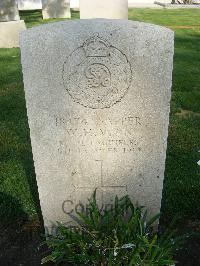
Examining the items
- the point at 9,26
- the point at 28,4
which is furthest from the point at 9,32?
the point at 28,4

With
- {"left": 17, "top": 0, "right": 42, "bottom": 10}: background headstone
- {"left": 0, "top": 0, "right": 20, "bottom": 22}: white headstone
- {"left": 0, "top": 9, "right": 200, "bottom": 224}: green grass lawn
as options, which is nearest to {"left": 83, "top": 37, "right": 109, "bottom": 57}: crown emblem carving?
{"left": 0, "top": 9, "right": 200, "bottom": 224}: green grass lawn

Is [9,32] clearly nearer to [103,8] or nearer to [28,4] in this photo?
[103,8]

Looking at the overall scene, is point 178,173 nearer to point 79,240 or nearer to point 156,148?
point 156,148

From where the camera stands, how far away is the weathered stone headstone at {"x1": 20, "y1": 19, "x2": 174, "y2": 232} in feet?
7.60

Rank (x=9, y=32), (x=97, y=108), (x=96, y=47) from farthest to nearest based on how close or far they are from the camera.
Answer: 1. (x=9, y=32)
2. (x=97, y=108)
3. (x=96, y=47)

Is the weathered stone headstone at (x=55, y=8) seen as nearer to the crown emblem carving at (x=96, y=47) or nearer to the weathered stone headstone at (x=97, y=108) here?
the weathered stone headstone at (x=97, y=108)

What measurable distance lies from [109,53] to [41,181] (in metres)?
1.07

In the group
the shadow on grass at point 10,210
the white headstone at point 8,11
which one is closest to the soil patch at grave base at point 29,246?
the shadow on grass at point 10,210

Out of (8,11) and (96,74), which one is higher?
(8,11)

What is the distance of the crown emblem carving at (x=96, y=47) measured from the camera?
7.57 ft

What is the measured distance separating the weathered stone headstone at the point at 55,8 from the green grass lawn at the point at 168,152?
7.53 meters

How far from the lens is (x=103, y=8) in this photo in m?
5.65

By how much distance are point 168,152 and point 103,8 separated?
2.52 m

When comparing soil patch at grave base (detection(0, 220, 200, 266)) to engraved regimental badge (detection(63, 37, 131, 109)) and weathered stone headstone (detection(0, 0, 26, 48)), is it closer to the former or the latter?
engraved regimental badge (detection(63, 37, 131, 109))
